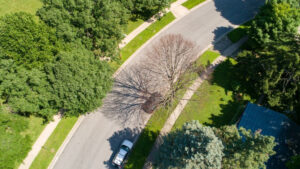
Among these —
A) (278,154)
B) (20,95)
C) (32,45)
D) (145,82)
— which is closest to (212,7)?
(145,82)

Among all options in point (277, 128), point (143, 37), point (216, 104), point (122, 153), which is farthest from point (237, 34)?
point (122, 153)

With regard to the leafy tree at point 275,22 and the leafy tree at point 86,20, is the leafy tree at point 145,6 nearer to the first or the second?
the leafy tree at point 86,20

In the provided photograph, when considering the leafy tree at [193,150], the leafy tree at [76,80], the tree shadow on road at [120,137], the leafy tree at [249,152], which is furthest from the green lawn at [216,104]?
the leafy tree at [76,80]

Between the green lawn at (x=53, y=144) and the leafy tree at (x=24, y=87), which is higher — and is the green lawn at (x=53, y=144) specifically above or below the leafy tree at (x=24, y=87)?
below

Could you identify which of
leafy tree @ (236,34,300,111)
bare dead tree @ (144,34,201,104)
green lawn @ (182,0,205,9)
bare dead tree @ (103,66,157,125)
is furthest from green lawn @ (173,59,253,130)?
green lawn @ (182,0,205,9)

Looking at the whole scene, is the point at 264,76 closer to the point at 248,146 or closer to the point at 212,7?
the point at 248,146
